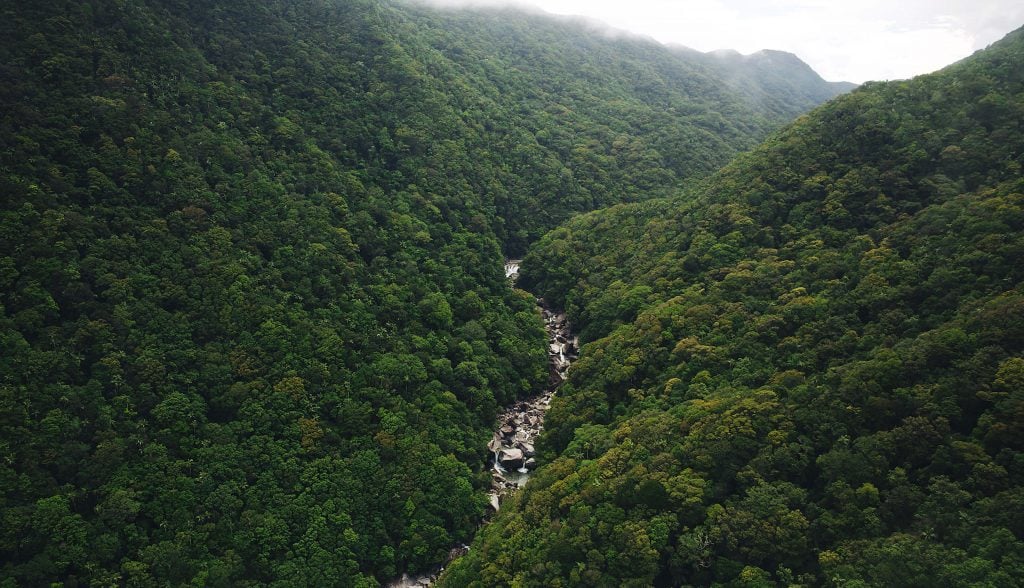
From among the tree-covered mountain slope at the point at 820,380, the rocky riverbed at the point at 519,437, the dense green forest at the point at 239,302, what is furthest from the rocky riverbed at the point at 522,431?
the tree-covered mountain slope at the point at 820,380

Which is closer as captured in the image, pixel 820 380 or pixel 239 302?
pixel 820 380

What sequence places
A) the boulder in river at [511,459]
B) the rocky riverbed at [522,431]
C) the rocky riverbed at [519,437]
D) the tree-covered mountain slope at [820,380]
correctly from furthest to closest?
the boulder in river at [511,459] < the rocky riverbed at [522,431] < the rocky riverbed at [519,437] < the tree-covered mountain slope at [820,380]

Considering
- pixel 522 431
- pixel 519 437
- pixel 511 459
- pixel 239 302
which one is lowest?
pixel 511 459

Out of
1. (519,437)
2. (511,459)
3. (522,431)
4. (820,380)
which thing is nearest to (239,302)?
(511,459)

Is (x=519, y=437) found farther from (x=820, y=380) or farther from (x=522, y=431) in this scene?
(x=820, y=380)

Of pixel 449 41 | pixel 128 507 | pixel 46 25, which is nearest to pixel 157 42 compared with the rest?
pixel 46 25

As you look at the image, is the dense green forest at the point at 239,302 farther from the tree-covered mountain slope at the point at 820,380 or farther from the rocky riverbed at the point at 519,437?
the tree-covered mountain slope at the point at 820,380

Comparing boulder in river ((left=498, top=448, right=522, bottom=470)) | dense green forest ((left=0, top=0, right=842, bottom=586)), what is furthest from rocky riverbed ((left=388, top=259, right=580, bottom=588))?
dense green forest ((left=0, top=0, right=842, bottom=586))
